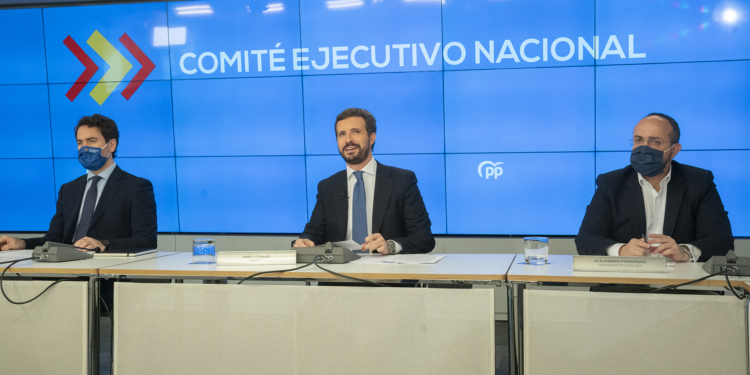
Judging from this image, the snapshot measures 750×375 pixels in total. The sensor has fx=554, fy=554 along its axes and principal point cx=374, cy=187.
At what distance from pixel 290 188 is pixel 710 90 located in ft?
9.59

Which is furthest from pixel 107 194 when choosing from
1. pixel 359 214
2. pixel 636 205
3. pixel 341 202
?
pixel 636 205

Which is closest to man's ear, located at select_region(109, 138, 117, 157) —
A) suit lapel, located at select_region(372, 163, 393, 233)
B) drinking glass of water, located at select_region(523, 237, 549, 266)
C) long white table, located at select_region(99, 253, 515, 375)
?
long white table, located at select_region(99, 253, 515, 375)

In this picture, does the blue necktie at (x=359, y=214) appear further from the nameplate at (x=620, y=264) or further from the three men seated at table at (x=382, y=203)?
the nameplate at (x=620, y=264)

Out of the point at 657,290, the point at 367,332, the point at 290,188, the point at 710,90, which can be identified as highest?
the point at 710,90

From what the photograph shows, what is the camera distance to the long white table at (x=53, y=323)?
2094mm

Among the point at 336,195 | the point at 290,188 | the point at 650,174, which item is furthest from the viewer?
the point at 290,188

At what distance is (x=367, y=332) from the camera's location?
1934 millimetres

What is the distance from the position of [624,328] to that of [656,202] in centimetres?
97

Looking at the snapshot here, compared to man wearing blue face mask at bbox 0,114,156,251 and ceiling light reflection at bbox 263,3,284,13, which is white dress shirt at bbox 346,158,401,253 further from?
ceiling light reflection at bbox 263,3,284,13

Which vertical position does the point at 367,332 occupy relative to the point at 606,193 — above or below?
below

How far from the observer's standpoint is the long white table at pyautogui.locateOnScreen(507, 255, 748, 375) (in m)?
1.72

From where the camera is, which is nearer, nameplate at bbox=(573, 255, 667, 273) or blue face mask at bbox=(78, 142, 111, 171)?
nameplate at bbox=(573, 255, 667, 273)

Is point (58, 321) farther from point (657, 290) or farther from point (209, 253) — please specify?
point (657, 290)

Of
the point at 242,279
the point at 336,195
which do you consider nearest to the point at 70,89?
the point at 336,195
